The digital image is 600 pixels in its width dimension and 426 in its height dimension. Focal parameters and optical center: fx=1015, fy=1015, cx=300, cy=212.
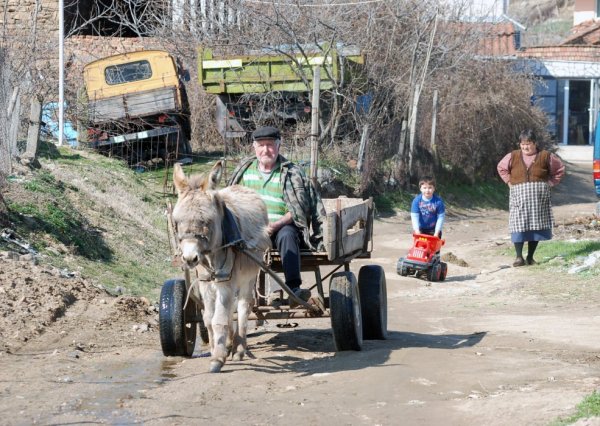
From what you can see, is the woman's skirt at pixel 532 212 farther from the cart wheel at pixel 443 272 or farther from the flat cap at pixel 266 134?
the flat cap at pixel 266 134

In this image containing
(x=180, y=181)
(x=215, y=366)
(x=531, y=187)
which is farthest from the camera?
(x=531, y=187)

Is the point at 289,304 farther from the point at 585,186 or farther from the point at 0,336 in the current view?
the point at 585,186

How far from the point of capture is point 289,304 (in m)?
8.82

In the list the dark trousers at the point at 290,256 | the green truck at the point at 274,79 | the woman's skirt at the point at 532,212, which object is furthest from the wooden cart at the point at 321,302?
the green truck at the point at 274,79

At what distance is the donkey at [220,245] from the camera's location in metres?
7.48

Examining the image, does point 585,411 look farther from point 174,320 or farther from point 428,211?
point 428,211

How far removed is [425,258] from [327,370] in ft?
20.0

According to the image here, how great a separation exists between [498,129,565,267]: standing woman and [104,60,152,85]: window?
10.7m

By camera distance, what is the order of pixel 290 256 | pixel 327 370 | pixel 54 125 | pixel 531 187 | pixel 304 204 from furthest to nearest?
pixel 54 125 < pixel 531 187 < pixel 304 204 < pixel 290 256 < pixel 327 370

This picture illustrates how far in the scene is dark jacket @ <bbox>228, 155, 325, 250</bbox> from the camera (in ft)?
29.0

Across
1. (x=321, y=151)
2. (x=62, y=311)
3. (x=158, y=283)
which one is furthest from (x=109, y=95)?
(x=62, y=311)

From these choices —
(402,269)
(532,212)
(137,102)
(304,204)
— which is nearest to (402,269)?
(402,269)

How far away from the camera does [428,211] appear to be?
14.4 meters

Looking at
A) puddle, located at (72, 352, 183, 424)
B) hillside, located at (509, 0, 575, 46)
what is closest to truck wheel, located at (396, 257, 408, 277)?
puddle, located at (72, 352, 183, 424)
